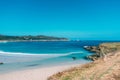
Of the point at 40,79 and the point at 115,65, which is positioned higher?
the point at 115,65

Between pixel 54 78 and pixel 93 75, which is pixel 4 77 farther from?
pixel 93 75

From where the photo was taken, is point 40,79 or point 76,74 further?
point 40,79

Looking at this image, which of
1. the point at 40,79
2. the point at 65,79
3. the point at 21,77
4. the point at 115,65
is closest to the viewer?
the point at 65,79

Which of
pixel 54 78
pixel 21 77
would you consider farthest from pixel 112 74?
pixel 21 77

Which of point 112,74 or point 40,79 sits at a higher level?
point 112,74

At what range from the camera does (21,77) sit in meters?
20.3

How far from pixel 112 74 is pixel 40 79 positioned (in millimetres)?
7450

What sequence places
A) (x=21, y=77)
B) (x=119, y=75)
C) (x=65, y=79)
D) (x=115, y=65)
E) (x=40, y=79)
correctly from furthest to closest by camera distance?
(x=21, y=77) < (x=40, y=79) < (x=115, y=65) < (x=65, y=79) < (x=119, y=75)

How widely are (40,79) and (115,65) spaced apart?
636 cm

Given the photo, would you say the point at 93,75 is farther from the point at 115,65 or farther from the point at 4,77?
the point at 4,77

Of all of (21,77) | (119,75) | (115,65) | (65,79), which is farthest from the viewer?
(21,77)

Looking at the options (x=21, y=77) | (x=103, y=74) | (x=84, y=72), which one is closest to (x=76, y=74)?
(x=84, y=72)

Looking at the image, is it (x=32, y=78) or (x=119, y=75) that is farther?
(x=32, y=78)

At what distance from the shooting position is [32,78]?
64.1ft
